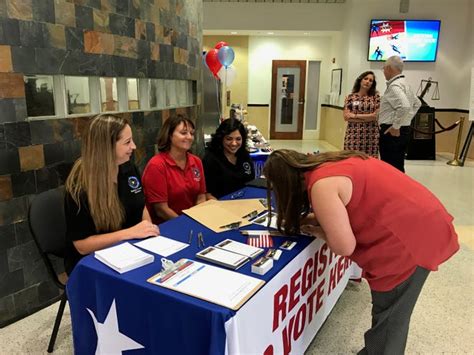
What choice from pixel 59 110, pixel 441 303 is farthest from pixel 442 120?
pixel 59 110

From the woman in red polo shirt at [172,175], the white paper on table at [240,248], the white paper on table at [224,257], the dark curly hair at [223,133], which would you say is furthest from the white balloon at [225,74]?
the white paper on table at [224,257]

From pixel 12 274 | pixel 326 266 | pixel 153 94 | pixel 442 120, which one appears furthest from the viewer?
pixel 442 120

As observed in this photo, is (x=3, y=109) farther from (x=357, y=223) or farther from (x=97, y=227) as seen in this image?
(x=357, y=223)

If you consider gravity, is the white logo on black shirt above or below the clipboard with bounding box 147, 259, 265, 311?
above

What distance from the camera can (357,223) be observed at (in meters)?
1.50

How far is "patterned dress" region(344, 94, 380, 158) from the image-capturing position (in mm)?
4531

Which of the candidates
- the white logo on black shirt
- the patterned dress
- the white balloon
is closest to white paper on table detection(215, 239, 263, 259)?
the white logo on black shirt

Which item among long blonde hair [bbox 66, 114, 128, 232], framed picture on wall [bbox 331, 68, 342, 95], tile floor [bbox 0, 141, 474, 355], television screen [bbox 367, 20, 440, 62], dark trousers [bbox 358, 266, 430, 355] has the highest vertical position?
television screen [bbox 367, 20, 440, 62]

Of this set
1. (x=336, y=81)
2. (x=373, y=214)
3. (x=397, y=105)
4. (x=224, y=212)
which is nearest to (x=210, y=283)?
(x=373, y=214)

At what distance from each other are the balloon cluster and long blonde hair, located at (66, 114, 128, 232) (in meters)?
3.80

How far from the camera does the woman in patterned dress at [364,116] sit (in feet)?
14.8

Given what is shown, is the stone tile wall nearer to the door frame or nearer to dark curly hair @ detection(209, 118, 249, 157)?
dark curly hair @ detection(209, 118, 249, 157)

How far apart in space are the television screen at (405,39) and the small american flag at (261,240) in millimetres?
6803

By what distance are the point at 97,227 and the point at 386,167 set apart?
1.28 metres
